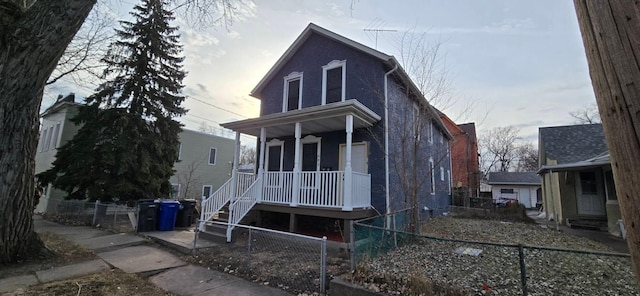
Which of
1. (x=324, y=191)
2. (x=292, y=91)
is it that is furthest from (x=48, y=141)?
(x=324, y=191)

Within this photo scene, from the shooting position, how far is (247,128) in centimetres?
1007

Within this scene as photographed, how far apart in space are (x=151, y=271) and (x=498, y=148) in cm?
5054

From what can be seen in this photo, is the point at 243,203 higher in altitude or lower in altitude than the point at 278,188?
lower

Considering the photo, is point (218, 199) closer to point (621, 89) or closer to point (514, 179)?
point (621, 89)

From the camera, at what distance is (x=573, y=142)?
1422 cm

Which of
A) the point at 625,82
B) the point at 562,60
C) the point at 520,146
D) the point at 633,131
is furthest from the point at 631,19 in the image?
the point at 520,146

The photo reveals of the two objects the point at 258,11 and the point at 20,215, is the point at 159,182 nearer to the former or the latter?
the point at 20,215

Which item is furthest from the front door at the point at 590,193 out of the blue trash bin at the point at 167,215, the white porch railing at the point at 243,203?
the blue trash bin at the point at 167,215

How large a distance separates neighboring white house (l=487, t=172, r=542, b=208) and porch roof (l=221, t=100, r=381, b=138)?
30.8 meters

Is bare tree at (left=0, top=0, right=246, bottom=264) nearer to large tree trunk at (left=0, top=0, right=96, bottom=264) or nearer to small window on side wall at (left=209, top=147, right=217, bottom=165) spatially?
large tree trunk at (left=0, top=0, right=96, bottom=264)

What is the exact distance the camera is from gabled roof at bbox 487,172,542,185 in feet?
108

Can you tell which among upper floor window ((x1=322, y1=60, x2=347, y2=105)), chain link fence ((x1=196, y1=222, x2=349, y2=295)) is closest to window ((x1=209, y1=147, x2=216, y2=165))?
upper floor window ((x1=322, y1=60, x2=347, y2=105))

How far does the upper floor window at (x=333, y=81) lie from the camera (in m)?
10.2

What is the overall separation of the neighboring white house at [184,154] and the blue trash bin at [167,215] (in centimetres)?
842
